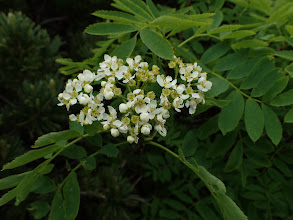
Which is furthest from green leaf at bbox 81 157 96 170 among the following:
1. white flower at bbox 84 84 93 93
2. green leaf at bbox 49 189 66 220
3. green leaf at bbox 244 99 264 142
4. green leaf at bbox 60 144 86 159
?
green leaf at bbox 244 99 264 142

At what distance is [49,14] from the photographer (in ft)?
8.73

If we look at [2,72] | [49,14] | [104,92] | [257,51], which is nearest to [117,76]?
[104,92]

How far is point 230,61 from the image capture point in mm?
1218

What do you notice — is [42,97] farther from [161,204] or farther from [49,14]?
[49,14]

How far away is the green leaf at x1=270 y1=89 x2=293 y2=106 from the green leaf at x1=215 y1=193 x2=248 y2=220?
405 millimetres

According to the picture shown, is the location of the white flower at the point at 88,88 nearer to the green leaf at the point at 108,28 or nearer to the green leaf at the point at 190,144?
the green leaf at the point at 108,28

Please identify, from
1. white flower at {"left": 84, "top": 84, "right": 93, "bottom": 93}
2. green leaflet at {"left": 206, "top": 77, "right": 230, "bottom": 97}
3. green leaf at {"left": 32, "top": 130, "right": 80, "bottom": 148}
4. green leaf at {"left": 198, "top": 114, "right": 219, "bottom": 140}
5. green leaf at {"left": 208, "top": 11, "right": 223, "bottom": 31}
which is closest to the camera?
green leaf at {"left": 32, "top": 130, "right": 80, "bottom": 148}

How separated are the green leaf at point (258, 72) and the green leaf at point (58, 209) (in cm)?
79

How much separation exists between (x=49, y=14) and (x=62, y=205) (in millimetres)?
2103

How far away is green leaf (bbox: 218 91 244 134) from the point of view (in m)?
1.09

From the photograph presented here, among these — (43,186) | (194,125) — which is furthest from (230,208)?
(194,125)

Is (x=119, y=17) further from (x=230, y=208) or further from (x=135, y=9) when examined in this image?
(x=230, y=208)

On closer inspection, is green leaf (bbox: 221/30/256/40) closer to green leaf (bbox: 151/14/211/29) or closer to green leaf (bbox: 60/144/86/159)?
green leaf (bbox: 151/14/211/29)

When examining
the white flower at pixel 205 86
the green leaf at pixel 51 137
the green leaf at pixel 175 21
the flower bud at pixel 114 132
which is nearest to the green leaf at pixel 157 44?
the green leaf at pixel 175 21
